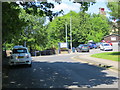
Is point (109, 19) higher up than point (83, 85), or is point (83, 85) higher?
point (109, 19)

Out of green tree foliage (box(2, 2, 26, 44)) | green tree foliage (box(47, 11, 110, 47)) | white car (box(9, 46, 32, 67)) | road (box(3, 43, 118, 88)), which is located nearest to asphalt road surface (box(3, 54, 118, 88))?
road (box(3, 43, 118, 88))

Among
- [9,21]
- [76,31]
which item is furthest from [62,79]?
[76,31]

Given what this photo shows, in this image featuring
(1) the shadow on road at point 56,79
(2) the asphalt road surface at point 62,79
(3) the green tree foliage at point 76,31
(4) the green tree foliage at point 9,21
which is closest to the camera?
(2) the asphalt road surface at point 62,79

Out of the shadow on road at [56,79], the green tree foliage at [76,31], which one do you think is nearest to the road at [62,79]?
the shadow on road at [56,79]

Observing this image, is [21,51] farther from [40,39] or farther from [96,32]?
[96,32]

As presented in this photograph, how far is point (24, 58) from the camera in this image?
14.9m

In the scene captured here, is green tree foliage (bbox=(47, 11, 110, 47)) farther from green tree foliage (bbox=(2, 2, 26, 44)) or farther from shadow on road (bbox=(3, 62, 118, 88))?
shadow on road (bbox=(3, 62, 118, 88))

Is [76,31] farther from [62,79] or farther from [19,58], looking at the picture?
[62,79]

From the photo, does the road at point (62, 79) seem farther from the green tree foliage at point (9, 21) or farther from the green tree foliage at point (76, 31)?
the green tree foliage at point (76, 31)

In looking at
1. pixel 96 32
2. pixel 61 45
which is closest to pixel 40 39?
pixel 61 45

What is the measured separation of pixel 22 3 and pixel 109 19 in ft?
48.6

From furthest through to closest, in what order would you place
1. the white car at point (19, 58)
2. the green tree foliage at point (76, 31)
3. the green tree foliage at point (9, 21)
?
1. the green tree foliage at point (76, 31)
2. the white car at point (19, 58)
3. the green tree foliage at point (9, 21)

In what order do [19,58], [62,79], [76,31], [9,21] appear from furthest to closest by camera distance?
[76,31] → [19,58] → [9,21] → [62,79]

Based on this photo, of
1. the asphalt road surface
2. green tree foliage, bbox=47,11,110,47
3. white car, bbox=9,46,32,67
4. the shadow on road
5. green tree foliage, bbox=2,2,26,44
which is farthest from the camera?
green tree foliage, bbox=47,11,110,47
